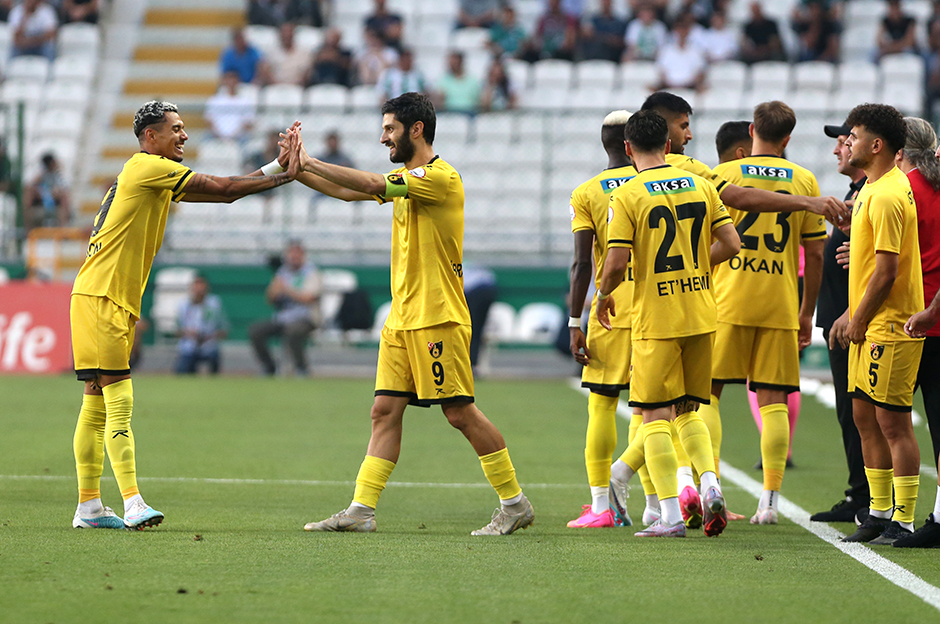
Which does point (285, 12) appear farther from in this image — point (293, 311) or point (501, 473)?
point (501, 473)

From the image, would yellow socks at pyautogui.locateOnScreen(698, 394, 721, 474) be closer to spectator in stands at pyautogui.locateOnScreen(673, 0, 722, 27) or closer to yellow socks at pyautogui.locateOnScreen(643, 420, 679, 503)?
yellow socks at pyautogui.locateOnScreen(643, 420, 679, 503)

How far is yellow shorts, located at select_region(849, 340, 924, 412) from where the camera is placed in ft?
19.5

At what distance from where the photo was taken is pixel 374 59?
21.9 metres

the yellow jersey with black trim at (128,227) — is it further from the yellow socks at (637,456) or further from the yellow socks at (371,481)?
the yellow socks at (637,456)

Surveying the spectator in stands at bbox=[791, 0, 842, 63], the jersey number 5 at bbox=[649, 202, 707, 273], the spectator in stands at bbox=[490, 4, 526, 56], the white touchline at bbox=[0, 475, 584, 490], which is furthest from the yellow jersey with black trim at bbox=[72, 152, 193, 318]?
the spectator in stands at bbox=[791, 0, 842, 63]

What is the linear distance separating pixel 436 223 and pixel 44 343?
1248cm

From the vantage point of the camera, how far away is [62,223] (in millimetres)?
19781

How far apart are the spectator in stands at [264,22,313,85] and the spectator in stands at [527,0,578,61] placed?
4178 mm

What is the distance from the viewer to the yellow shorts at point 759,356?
700 centimetres

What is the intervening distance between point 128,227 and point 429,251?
1.57 metres

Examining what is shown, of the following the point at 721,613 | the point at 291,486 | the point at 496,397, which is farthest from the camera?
the point at 496,397

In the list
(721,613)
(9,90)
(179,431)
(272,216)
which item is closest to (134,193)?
(721,613)

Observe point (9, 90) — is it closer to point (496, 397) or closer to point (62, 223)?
point (62, 223)

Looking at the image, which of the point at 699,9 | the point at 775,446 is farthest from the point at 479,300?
the point at 775,446
